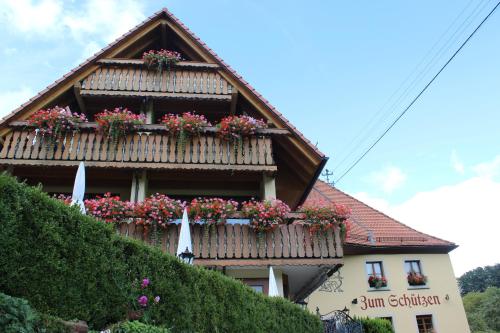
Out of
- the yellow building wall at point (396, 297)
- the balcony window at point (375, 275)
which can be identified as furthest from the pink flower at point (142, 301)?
the balcony window at point (375, 275)

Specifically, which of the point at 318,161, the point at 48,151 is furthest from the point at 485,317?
the point at 48,151

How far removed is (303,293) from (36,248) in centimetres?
1230

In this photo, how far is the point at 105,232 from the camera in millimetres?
5262

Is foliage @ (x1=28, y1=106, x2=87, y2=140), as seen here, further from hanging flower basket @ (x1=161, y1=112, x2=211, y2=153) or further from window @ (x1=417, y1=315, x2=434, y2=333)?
window @ (x1=417, y1=315, x2=434, y2=333)

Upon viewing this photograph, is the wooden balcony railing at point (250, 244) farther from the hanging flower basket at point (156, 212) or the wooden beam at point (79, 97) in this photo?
the wooden beam at point (79, 97)

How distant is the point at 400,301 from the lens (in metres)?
20.4

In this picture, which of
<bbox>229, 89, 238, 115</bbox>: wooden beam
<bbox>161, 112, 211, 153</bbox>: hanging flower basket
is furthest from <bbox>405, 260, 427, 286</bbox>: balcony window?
<bbox>161, 112, 211, 153</bbox>: hanging flower basket

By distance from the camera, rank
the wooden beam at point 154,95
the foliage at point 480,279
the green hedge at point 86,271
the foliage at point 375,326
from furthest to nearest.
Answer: the foliage at point 480,279, the foliage at point 375,326, the wooden beam at point 154,95, the green hedge at point 86,271

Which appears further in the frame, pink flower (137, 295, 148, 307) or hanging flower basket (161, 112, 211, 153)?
hanging flower basket (161, 112, 211, 153)

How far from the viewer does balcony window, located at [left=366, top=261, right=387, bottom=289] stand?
20578 millimetres

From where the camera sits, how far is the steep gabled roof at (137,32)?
502 inches

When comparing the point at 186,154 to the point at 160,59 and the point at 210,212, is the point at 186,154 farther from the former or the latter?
the point at 160,59

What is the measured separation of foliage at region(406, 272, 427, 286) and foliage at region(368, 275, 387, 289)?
1.12 m

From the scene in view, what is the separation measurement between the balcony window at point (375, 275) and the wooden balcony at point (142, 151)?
10398mm
